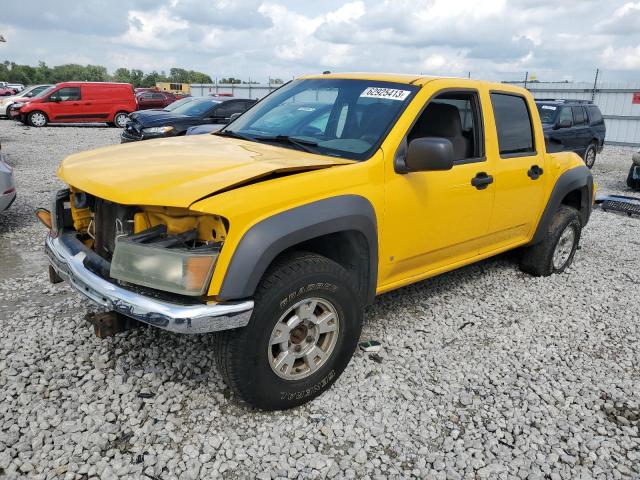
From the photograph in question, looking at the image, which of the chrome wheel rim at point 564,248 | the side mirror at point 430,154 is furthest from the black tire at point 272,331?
the chrome wheel rim at point 564,248

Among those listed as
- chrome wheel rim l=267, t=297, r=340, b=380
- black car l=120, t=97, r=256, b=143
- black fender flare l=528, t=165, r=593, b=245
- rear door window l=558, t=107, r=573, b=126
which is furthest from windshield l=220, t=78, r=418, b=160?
rear door window l=558, t=107, r=573, b=126

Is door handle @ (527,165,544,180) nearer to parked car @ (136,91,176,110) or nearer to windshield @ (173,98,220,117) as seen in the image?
windshield @ (173,98,220,117)

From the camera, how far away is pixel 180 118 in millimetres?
11781

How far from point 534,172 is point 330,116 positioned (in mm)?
1996

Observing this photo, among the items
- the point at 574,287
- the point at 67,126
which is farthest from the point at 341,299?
the point at 67,126

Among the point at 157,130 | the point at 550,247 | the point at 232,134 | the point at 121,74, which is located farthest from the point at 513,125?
the point at 121,74

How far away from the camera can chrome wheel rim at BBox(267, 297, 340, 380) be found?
109 inches

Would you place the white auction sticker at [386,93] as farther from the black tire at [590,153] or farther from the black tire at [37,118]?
the black tire at [37,118]

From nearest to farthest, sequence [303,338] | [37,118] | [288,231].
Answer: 1. [288,231]
2. [303,338]
3. [37,118]

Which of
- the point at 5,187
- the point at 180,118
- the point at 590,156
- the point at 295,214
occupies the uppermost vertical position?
the point at 180,118

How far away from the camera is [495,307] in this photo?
448cm

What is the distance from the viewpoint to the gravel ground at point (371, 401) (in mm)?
2557

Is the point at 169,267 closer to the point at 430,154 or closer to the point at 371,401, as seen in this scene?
the point at 371,401

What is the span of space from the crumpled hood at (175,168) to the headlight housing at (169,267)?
224 mm
